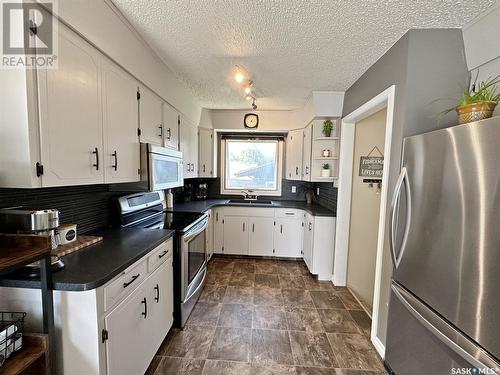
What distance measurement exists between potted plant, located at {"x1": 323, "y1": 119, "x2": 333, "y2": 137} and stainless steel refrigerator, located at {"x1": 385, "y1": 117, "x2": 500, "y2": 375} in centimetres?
151

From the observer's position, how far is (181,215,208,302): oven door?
1957 millimetres

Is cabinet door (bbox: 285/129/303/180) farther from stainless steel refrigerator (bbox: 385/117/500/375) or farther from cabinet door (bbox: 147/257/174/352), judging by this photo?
cabinet door (bbox: 147/257/174/352)

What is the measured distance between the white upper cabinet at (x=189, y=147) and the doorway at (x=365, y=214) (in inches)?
87.4

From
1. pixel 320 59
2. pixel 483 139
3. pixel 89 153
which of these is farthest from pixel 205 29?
pixel 483 139

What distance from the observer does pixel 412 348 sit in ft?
4.29

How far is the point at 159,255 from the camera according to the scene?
1623 millimetres

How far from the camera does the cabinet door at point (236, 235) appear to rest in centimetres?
359

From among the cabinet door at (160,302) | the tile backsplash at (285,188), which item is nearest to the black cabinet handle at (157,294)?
the cabinet door at (160,302)

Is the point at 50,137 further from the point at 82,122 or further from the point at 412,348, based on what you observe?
the point at 412,348

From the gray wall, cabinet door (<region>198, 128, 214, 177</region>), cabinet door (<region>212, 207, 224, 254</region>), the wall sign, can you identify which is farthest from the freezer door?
cabinet door (<region>198, 128, 214, 177</region>)

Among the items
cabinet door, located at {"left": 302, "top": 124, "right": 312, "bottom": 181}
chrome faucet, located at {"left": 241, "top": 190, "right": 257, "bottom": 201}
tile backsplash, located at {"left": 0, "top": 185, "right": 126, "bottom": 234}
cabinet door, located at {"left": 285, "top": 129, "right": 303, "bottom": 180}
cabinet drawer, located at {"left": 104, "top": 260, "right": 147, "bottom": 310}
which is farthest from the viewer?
chrome faucet, located at {"left": 241, "top": 190, "right": 257, "bottom": 201}

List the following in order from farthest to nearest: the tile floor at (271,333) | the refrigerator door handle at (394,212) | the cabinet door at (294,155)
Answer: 1. the cabinet door at (294,155)
2. the tile floor at (271,333)
3. the refrigerator door handle at (394,212)

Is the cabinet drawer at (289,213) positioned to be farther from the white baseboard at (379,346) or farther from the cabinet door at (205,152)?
the white baseboard at (379,346)

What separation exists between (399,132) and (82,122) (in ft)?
6.90
